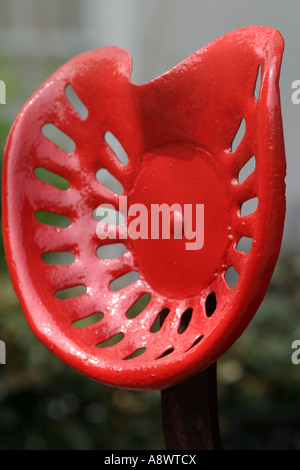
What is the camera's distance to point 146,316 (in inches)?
37.9

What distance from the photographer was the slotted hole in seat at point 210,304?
Result: 890mm

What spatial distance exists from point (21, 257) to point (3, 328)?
41.8 inches

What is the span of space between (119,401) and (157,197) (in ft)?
4.19

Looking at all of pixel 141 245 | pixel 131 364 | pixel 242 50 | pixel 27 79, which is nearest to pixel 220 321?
pixel 131 364

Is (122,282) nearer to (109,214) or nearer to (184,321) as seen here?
(109,214)

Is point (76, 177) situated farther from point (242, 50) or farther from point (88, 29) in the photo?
point (88, 29)

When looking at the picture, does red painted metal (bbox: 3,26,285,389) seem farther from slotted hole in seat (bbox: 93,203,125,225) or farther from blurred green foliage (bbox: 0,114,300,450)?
blurred green foliage (bbox: 0,114,300,450)
